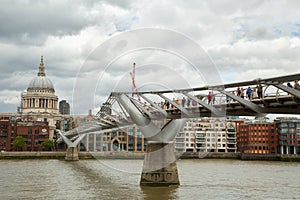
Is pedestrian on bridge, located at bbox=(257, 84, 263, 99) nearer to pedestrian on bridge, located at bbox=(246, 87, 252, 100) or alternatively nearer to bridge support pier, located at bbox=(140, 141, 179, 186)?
pedestrian on bridge, located at bbox=(246, 87, 252, 100)

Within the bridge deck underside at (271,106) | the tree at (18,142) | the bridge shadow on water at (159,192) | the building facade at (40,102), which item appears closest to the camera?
the bridge deck underside at (271,106)

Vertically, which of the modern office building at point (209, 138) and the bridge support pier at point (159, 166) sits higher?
the modern office building at point (209, 138)

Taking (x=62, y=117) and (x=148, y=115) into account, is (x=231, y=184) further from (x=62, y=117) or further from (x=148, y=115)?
(x=62, y=117)

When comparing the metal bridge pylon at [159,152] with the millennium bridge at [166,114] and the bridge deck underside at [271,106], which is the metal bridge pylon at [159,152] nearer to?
the millennium bridge at [166,114]

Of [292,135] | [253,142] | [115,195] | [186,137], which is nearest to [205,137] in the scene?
[186,137]

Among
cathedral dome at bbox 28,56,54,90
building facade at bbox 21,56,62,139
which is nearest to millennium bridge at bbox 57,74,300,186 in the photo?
building facade at bbox 21,56,62,139

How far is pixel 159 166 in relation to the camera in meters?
25.7

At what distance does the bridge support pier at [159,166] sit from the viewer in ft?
84.1

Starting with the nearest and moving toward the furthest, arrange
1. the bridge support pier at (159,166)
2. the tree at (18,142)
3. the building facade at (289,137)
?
1. the bridge support pier at (159,166)
2. the building facade at (289,137)
3. the tree at (18,142)

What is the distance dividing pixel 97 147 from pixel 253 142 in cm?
2965

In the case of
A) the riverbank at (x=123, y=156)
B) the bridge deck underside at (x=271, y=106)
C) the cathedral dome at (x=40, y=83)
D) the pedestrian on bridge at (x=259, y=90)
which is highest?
the cathedral dome at (x=40, y=83)

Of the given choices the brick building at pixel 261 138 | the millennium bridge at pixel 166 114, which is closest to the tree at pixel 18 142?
the brick building at pixel 261 138

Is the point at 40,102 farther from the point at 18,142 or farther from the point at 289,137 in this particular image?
the point at 289,137

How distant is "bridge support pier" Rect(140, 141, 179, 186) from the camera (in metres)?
25.6
